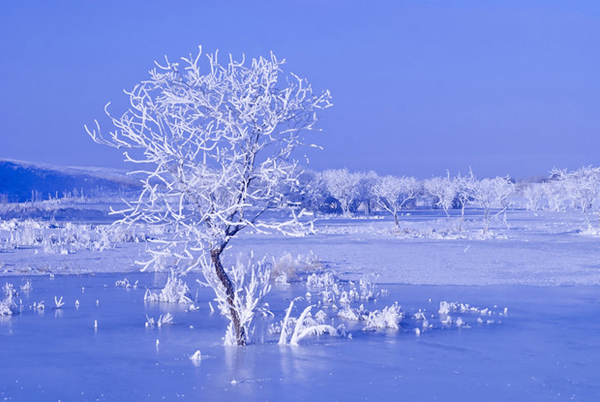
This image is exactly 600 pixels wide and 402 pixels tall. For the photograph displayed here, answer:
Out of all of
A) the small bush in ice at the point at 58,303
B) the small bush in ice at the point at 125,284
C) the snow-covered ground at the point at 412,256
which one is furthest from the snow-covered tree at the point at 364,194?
the small bush in ice at the point at 58,303

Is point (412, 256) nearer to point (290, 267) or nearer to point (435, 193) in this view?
point (290, 267)

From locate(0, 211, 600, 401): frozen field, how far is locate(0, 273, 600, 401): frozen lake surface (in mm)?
22

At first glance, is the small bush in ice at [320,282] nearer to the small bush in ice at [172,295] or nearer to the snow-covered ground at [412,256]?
the snow-covered ground at [412,256]

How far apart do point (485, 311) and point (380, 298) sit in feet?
8.14

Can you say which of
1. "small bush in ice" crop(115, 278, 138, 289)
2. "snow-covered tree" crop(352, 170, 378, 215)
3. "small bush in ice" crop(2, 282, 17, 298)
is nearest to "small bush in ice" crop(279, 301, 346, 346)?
"small bush in ice" crop(115, 278, 138, 289)

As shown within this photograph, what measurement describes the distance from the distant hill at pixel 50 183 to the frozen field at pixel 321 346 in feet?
213

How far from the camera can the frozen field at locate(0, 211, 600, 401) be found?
8.14 m

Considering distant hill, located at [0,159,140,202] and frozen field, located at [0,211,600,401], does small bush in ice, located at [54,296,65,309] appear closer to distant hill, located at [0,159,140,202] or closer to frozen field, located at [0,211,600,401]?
frozen field, located at [0,211,600,401]

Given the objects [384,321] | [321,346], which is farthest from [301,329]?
[384,321]

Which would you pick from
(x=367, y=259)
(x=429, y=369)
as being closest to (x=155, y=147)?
(x=429, y=369)

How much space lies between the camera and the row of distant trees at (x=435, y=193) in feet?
144

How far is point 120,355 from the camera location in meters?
9.65

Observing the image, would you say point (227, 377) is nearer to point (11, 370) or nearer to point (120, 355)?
point (120, 355)

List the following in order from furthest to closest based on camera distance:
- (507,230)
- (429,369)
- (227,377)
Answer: (507,230) → (429,369) → (227,377)
